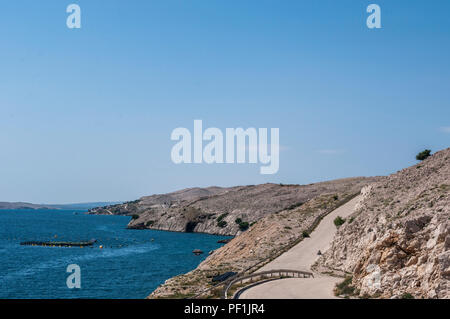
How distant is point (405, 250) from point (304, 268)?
19.1 meters

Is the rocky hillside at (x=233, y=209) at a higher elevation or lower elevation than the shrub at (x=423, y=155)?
lower

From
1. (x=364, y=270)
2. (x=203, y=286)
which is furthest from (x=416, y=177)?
(x=203, y=286)

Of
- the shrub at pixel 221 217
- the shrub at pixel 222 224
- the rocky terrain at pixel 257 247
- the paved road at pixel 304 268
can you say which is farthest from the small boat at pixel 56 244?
the paved road at pixel 304 268

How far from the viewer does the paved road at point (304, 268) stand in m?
35.2

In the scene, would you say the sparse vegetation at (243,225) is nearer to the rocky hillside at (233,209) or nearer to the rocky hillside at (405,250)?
the rocky hillside at (233,209)

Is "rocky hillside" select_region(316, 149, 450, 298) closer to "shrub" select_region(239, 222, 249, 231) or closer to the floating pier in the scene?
the floating pier

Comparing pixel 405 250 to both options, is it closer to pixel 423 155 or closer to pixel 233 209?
pixel 423 155

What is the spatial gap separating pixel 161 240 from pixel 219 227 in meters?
28.4

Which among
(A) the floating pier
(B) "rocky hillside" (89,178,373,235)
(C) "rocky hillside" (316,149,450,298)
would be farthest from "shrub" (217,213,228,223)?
(C) "rocky hillside" (316,149,450,298)

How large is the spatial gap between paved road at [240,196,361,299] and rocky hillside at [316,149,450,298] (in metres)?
3.22

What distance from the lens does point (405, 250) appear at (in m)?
31.7

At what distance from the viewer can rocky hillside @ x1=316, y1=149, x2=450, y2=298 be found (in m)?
27.8

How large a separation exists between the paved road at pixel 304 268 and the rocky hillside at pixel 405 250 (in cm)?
322
